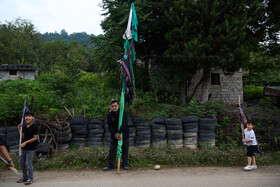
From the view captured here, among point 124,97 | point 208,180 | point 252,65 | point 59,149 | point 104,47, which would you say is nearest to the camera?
point 208,180

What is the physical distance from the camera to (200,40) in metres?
8.36

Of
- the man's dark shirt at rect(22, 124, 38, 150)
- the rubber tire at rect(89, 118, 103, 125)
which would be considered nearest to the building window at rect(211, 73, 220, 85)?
the rubber tire at rect(89, 118, 103, 125)

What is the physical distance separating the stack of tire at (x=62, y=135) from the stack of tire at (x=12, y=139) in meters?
1.13

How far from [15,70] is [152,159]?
1586 centimetres

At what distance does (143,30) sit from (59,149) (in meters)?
6.46

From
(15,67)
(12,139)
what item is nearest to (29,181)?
(12,139)

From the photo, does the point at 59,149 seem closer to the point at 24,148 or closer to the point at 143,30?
the point at 24,148

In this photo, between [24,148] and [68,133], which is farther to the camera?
[68,133]

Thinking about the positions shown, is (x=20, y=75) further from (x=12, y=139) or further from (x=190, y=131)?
(x=190, y=131)

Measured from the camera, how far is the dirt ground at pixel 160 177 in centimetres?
432

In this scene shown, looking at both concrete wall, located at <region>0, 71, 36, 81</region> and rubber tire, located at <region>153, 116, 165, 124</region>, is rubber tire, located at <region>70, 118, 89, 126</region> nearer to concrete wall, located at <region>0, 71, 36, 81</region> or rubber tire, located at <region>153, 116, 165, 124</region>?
rubber tire, located at <region>153, 116, 165, 124</region>

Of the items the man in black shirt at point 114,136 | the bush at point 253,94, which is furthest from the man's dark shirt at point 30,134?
the bush at point 253,94

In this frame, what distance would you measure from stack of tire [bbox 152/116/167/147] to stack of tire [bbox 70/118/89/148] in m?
2.33

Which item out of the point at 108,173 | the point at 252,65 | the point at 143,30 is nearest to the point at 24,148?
the point at 108,173
